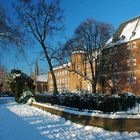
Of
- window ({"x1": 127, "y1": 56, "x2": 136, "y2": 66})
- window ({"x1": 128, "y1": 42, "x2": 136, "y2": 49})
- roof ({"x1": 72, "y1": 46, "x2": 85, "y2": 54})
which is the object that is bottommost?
window ({"x1": 127, "y1": 56, "x2": 136, "y2": 66})

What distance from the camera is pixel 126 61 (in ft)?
181

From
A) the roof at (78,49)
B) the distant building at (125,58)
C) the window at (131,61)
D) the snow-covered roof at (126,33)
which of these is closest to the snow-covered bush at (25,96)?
the roof at (78,49)

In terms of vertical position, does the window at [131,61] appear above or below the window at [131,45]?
below

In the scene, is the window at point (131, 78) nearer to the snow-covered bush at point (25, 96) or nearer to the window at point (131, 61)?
the window at point (131, 61)

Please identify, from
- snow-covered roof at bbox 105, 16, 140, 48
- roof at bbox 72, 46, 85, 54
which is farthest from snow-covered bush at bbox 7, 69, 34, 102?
snow-covered roof at bbox 105, 16, 140, 48

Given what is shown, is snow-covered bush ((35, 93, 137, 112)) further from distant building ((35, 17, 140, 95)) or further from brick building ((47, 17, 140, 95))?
distant building ((35, 17, 140, 95))

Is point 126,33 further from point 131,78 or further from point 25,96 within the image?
point 25,96

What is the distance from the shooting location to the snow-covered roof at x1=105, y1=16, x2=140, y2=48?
55044 millimetres

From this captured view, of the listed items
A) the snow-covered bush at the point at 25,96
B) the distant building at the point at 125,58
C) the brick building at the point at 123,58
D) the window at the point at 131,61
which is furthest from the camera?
the window at the point at 131,61

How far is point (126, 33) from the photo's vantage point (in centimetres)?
5788

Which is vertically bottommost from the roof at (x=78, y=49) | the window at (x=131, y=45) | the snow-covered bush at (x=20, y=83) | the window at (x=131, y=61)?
the snow-covered bush at (x=20, y=83)

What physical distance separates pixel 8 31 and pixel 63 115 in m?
6.02

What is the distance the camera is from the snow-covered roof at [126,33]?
181ft

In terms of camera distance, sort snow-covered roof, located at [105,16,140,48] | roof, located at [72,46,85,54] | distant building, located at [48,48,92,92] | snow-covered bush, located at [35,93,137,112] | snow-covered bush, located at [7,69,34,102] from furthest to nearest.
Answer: distant building, located at [48,48,92,92], snow-covered roof, located at [105,16,140,48], roof, located at [72,46,85,54], snow-covered bush, located at [7,69,34,102], snow-covered bush, located at [35,93,137,112]
